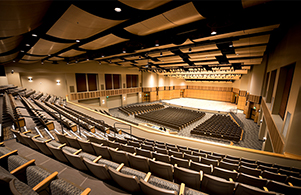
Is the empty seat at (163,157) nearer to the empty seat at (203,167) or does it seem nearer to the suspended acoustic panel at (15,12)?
the empty seat at (203,167)

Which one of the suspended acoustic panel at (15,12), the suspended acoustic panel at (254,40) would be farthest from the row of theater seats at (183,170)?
the suspended acoustic panel at (254,40)

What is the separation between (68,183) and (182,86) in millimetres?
25948

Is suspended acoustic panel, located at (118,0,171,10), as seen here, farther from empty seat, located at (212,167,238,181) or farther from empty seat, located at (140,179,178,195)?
empty seat, located at (212,167,238,181)

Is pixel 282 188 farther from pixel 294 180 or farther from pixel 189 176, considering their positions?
pixel 189 176

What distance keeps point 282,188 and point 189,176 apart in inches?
75.4

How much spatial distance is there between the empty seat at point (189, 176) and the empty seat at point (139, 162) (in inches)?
24.5

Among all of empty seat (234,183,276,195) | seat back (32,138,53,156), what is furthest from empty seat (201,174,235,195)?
seat back (32,138,53,156)

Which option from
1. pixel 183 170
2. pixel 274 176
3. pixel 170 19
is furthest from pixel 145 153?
pixel 170 19

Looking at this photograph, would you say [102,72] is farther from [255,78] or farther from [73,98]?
[255,78]

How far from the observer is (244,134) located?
9172 millimetres

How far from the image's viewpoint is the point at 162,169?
7.74ft

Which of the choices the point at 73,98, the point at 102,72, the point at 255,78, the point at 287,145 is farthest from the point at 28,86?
the point at 255,78

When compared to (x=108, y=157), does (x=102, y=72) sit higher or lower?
higher

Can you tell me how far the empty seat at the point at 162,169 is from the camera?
229 cm
